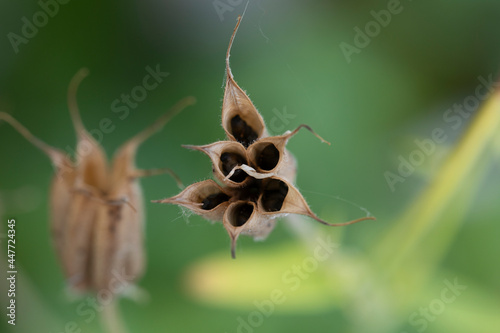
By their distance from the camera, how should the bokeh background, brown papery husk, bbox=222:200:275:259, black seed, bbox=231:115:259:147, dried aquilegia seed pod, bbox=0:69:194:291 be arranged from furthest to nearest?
the bokeh background < dried aquilegia seed pod, bbox=0:69:194:291 < black seed, bbox=231:115:259:147 < brown papery husk, bbox=222:200:275:259

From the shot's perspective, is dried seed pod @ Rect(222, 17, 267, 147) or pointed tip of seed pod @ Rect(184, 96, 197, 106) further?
pointed tip of seed pod @ Rect(184, 96, 197, 106)

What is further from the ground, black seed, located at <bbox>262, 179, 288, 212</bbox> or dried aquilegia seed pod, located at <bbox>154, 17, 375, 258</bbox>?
dried aquilegia seed pod, located at <bbox>154, 17, 375, 258</bbox>

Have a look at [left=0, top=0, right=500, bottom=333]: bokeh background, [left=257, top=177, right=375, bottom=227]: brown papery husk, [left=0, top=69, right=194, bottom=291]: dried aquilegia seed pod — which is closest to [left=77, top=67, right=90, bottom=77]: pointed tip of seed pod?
[left=0, top=0, right=500, bottom=333]: bokeh background

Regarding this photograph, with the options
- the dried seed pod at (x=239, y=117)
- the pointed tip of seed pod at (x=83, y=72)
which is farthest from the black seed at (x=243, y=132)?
the pointed tip of seed pod at (x=83, y=72)

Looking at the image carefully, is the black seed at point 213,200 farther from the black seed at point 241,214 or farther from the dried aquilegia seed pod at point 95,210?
the dried aquilegia seed pod at point 95,210

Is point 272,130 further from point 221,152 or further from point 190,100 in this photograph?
point 221,152

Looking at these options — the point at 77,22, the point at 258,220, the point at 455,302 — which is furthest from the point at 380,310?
the point at 77,22

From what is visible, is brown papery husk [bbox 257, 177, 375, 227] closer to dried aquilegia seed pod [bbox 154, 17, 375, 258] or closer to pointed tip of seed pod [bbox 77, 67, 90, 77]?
dried aquilegia seed pod [bbox 154, 17, 375, 258]
